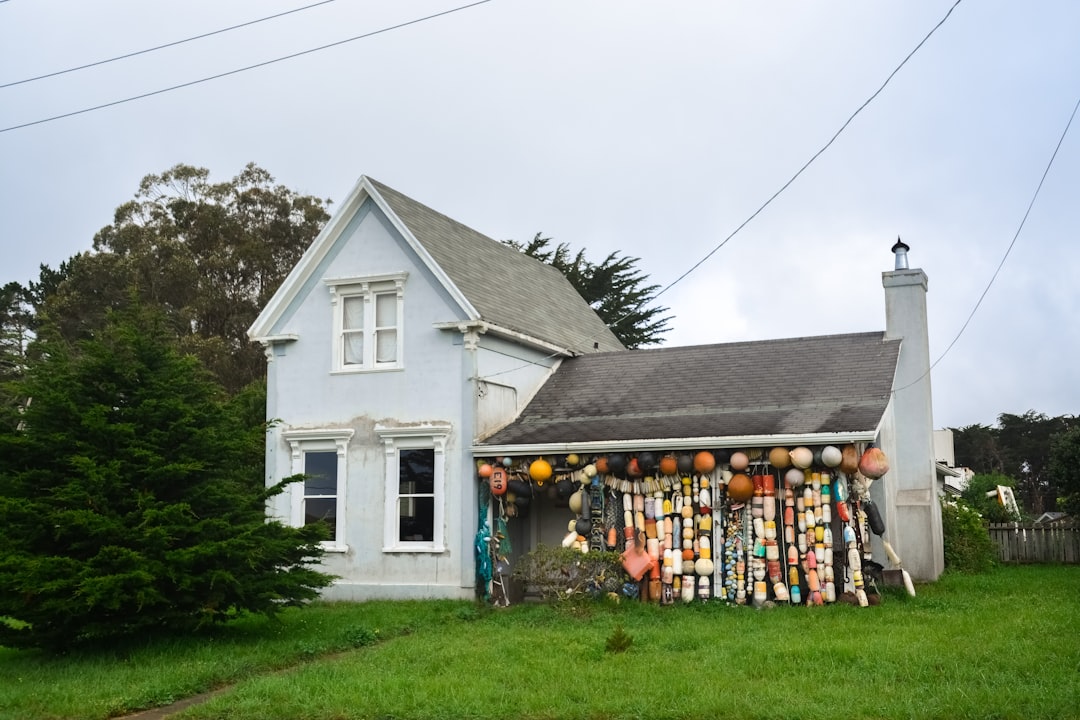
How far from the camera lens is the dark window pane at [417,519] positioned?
19500 mm

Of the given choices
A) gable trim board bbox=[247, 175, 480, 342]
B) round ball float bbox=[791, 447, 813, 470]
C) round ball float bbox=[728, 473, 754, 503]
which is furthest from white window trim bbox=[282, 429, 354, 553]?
round ball float bbox=[791, 447, 813, 470]

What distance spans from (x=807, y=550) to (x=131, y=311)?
1028cm

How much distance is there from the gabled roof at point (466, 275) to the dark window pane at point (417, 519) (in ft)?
10.8

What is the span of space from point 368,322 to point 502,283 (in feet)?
11.3

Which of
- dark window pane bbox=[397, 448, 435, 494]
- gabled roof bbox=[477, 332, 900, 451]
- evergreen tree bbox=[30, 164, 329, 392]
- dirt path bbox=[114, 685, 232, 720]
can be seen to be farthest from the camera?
evergreen tree bbox=[30, 164, 329, 392]

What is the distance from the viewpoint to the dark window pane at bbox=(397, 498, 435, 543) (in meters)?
19.5

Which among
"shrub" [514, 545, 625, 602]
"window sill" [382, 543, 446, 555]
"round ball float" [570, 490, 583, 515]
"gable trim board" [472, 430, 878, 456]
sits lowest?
"shrub" [514, 545, 625, 602]

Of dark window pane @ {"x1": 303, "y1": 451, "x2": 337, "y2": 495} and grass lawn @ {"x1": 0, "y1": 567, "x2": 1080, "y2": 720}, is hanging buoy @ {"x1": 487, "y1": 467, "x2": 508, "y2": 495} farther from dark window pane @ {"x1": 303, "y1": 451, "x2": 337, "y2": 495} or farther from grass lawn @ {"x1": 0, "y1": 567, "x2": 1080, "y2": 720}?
dark window pane @ {"x1": 303, "y1": 451, "x2": 337, "y2": 495}

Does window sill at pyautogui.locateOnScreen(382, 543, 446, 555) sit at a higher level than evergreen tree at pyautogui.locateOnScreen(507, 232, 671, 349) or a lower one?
lower

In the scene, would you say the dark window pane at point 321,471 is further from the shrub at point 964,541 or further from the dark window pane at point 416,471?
the shrub at point 964,541

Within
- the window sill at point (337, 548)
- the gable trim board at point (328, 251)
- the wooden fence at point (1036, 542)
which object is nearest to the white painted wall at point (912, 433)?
the wooden fence at point (1036, 542)

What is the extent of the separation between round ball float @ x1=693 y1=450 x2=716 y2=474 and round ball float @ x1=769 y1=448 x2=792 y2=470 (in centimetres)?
96

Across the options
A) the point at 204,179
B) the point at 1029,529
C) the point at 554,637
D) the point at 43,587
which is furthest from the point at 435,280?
the point at 204,179

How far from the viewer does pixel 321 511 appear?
2036 centimetres
